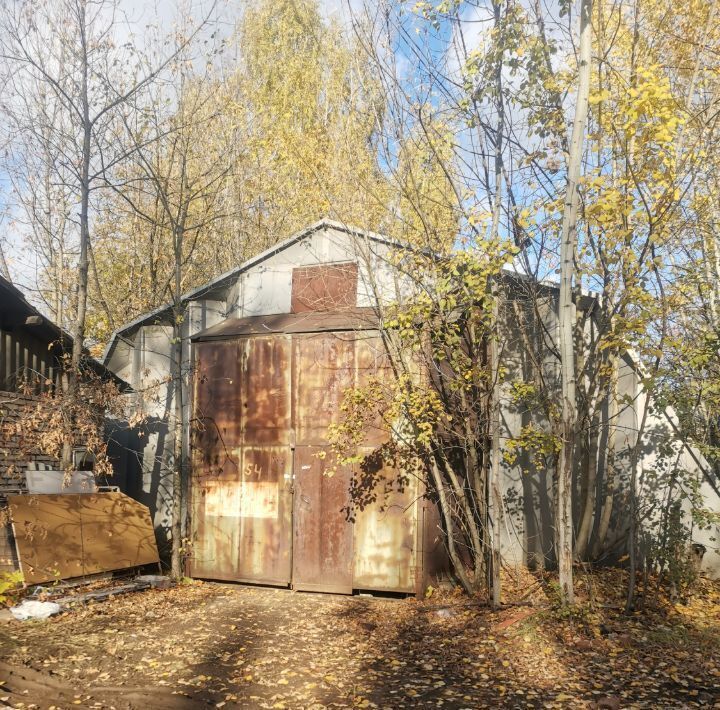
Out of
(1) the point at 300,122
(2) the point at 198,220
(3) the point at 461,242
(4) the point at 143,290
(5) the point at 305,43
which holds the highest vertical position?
(5) the point at 305,43

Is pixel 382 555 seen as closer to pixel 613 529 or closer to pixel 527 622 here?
pixel 527 622

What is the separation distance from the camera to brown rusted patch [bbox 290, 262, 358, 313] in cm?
1012

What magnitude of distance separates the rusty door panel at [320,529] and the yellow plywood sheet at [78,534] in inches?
99.0

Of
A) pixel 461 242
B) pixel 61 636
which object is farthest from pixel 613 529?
pixel 61 636

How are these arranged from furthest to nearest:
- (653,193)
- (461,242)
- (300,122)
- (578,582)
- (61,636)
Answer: (300,122) → (578,582) → (461,242) → (653,193) → (61,636)

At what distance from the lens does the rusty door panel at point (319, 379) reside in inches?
368

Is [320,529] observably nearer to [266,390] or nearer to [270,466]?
[270,466]

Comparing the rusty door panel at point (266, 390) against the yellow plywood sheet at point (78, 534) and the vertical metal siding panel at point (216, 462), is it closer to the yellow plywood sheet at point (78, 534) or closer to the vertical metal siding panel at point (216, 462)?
the vertical metal siding panel at point (216, 462)

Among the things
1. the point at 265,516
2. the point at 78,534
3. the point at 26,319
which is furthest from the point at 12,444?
the point at 265,516

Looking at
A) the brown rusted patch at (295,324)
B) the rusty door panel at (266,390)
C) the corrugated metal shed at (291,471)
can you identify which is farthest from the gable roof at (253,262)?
the rusty door panel at (266,390)

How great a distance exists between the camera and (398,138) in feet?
29.0

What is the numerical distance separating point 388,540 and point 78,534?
4.10m

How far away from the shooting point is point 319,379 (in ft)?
31.2

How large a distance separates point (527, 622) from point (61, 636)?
4.73m
